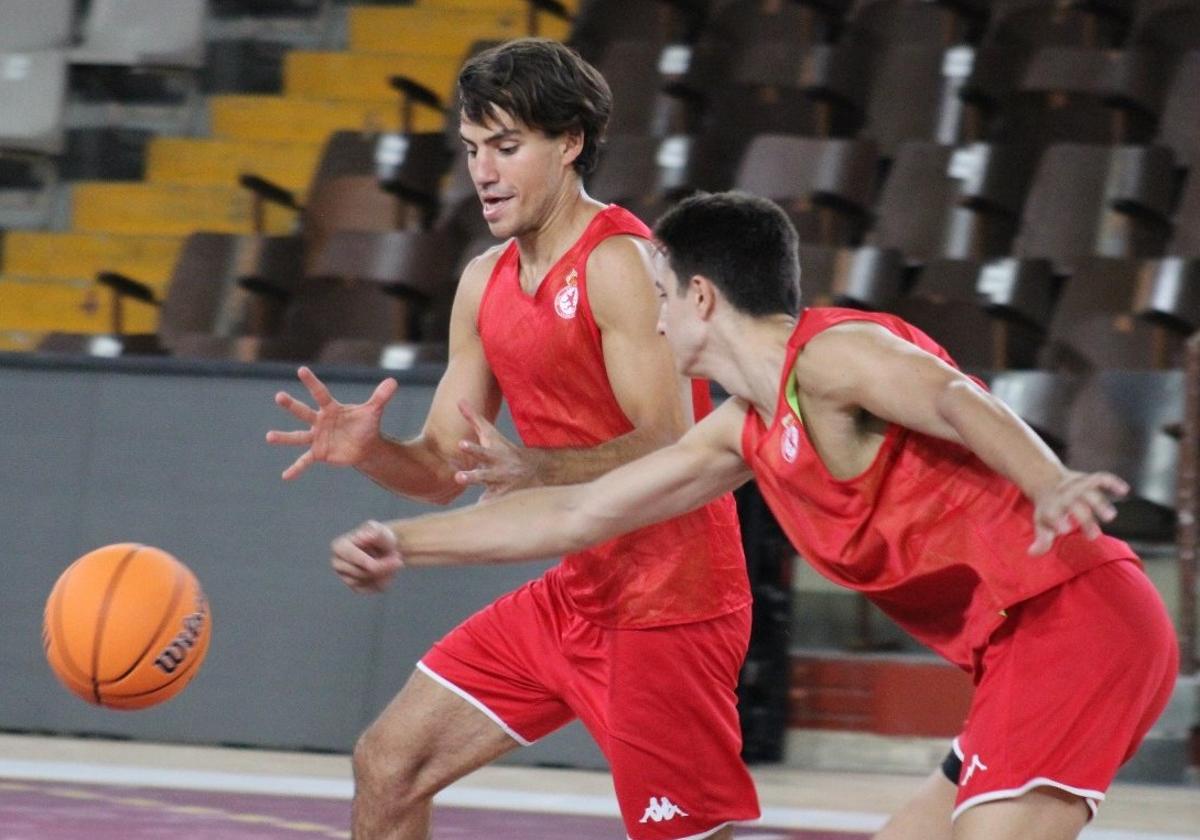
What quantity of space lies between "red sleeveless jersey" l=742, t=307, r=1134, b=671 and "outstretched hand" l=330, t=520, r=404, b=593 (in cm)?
65

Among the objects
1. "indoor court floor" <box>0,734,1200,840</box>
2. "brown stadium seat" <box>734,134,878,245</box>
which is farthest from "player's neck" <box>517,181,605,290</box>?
"brown stadium seat" <box>734,134,878,245</box>

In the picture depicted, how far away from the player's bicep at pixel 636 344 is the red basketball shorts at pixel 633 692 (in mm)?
427

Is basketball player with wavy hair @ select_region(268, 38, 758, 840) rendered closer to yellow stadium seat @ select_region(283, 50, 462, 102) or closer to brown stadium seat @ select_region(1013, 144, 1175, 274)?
brown stadium seat @ select_region(1013, 144, 1175, 274)

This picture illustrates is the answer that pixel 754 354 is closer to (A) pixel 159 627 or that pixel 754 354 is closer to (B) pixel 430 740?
(B) pixel 430 740

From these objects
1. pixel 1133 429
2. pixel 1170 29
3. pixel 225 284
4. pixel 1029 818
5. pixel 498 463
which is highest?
pixel 1170 29

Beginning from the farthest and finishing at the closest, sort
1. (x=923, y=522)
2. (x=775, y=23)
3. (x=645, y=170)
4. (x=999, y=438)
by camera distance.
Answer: (x=775, y=23) → (x=645, y=170) → (x=923, y=522) → (x=999, y=438)

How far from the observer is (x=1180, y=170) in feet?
27.8

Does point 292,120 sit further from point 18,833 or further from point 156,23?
point 18,833

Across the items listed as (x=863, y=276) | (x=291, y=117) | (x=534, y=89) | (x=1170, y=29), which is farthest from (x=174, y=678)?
(x=291, y=117)

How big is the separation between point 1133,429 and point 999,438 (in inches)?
172

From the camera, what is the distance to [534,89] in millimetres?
3801

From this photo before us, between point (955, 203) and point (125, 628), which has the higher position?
point (955, 203)

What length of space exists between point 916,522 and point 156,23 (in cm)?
926

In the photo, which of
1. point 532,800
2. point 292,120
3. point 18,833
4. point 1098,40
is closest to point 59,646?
point 18,833
